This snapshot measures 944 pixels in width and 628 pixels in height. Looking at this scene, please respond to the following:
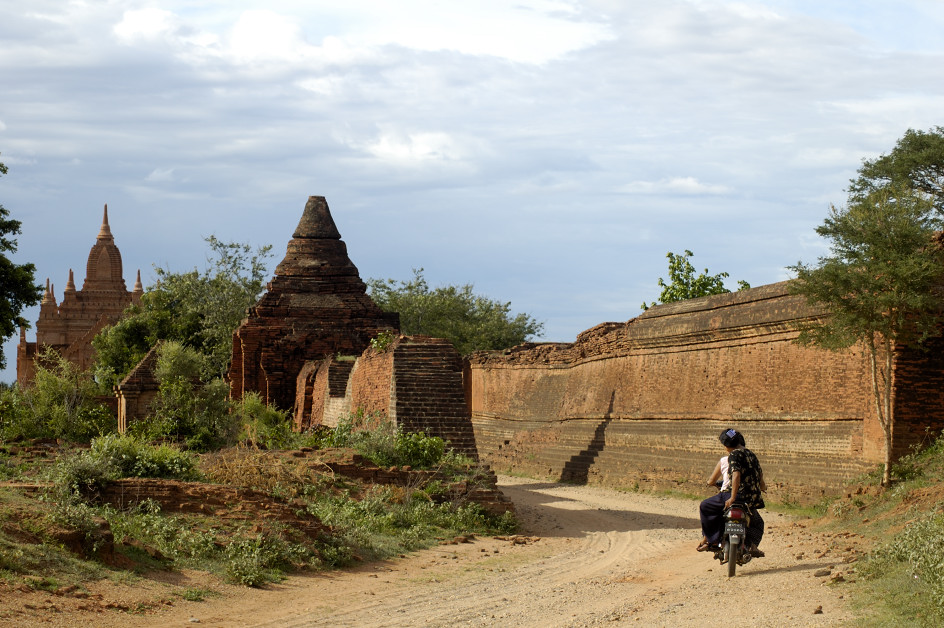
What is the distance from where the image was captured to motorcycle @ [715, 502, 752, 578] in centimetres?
895

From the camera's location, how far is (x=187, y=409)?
58.6 feet

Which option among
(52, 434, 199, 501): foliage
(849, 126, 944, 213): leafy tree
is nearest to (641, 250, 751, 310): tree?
(849, 126, 944, 213): leafy tree

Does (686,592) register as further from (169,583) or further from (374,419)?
(374,419)

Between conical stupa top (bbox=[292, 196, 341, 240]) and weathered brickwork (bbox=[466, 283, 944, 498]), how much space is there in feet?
20.9

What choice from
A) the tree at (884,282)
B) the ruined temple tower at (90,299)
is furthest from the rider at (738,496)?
the ruined temple tower at (90,299)

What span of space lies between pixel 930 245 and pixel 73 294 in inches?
2524

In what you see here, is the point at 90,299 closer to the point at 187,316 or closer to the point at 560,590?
the point at 187,316

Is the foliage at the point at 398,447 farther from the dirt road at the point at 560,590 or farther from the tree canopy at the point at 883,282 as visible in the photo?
the tree canopy at the point at 883,282

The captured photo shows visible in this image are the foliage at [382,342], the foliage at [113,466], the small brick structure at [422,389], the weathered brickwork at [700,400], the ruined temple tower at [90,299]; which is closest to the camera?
the foliage at [113,466]

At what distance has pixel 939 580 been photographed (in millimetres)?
7219

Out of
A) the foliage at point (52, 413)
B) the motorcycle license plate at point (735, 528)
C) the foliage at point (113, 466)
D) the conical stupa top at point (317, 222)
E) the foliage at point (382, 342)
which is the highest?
the conical stupa top at point (317, 222)

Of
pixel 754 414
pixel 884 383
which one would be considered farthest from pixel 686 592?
pixel 754 414

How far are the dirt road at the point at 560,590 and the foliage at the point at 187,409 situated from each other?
672 centimetres

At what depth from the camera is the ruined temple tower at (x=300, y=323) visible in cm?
2778
